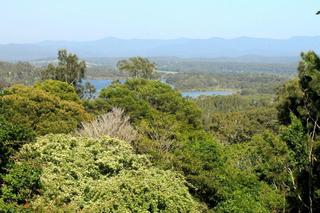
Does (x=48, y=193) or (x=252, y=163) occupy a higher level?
(x=48, y=193)

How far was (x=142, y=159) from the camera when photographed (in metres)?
14.5

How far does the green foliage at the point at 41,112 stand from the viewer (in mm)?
19656

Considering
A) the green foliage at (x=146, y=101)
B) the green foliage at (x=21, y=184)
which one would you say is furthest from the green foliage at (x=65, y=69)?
the green foliage at (x=21, y=184)

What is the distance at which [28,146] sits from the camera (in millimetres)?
13453

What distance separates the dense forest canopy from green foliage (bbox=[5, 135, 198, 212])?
0.03 m

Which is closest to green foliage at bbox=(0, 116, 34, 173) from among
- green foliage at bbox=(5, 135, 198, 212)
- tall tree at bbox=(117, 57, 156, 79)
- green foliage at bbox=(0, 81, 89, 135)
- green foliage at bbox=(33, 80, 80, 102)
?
green foliage at bbox=(5, 135, 198, 212)

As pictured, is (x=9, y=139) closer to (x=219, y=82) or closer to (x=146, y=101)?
(x=146, y=101)

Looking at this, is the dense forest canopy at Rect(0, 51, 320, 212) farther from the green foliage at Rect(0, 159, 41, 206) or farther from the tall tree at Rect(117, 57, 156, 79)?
the tall tree at Rect(117, 57, 156, 79)

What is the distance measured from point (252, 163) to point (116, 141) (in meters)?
13.2

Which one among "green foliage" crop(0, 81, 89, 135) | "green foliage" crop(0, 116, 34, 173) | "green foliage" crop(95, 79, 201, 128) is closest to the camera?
"green foliage" crop(0, 116, 34, 173)

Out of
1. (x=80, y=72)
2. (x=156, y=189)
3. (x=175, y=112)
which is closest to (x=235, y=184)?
(x=156, y=189)

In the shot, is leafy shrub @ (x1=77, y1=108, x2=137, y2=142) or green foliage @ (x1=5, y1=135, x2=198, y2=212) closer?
green foliage @ (x1=5, y1=135, x2=198, y2=212)

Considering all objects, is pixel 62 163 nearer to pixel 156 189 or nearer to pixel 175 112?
pixel 156 189

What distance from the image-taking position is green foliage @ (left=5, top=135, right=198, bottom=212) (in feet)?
36.2
